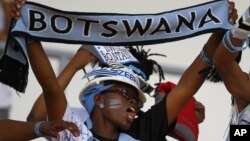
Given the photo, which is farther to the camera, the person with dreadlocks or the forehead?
the person with dreadlocks

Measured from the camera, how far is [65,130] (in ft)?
15.9

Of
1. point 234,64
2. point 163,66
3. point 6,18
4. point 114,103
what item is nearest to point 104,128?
point 114,103

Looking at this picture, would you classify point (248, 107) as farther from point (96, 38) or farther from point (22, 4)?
point (22, 4)

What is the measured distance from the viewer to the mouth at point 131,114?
5.12 m

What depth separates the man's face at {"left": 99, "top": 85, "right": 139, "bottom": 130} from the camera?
16.9ft

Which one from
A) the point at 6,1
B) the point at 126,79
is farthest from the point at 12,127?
the point at 6,1

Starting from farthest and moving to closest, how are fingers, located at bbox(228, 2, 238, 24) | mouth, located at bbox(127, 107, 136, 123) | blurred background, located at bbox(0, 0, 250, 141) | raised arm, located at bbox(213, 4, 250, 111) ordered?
blurred background, located at bbox(0, 0, 250, 141), mouth, located at bbox(127, 107, 136, 123), fingers, located at bbox(228, 2, 238, 24), raised arm, located at bbox(213, 4, 250, 111)

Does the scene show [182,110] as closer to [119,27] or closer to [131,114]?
[131,114]

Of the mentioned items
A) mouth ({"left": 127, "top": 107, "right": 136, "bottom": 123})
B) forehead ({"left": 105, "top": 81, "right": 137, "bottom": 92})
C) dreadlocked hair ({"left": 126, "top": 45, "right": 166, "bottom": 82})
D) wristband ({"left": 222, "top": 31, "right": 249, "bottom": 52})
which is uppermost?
wristband ({"left": 222, "top": 31, "right": 249, "bottom": 52})

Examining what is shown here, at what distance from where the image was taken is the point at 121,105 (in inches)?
204

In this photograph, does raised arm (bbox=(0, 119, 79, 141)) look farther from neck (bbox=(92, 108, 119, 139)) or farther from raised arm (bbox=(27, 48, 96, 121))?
raised arm (bbox=(27, 48, 96, 121))

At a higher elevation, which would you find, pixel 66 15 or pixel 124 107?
pixel 66 15

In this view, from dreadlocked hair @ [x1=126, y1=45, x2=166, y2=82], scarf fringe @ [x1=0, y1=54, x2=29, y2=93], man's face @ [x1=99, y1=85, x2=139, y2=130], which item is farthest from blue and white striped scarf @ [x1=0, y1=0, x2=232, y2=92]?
dreadlocked hair @ [x1=126, y1=45, x2=166, y2=82]

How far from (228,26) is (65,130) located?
0.87 m
